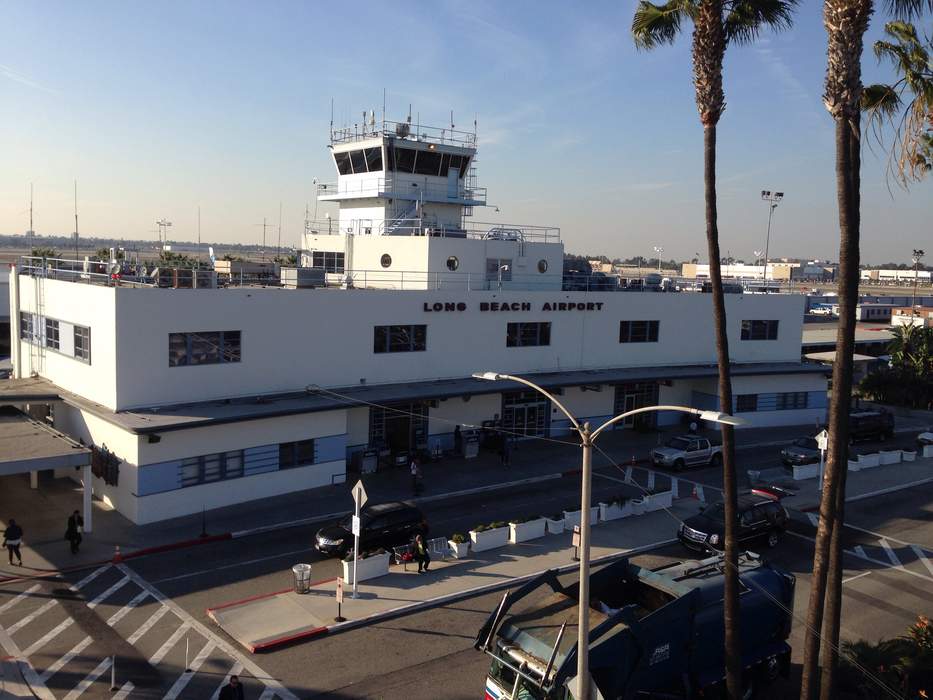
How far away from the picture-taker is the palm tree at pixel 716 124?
48.4ft

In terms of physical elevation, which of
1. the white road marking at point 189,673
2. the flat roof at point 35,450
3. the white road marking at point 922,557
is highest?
the flat roof at point 35,450

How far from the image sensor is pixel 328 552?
915 inches

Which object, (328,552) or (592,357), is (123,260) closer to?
(328,552)

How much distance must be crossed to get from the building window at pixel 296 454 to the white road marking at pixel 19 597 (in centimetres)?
981

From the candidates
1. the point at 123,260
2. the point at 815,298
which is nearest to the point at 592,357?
the point at 123,260

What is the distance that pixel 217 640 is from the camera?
58.9ft

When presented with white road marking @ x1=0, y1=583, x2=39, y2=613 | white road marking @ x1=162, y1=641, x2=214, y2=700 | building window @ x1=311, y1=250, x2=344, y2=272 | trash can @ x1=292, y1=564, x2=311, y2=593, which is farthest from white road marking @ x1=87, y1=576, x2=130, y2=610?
building window @ x1=311, y1=250, x2=344, y2=272

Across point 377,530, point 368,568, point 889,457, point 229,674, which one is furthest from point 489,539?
point 889,457

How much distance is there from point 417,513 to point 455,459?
10.3 m

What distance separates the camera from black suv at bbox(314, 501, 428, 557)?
23281 mm

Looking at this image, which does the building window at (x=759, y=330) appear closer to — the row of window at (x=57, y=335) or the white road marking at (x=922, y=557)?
the white road marking at (x=922, y=557)

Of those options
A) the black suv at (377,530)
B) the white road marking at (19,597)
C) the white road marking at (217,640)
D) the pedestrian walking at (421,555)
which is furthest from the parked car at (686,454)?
the white road marking at (19,597)

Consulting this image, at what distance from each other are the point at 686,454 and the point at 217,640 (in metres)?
23.0

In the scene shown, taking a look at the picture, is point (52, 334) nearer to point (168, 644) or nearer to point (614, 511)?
point (168, 644)
